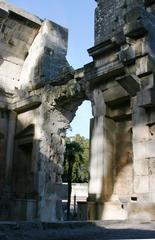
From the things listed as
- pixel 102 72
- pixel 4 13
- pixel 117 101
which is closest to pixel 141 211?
pixel 117 101

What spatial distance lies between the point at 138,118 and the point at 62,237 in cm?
338

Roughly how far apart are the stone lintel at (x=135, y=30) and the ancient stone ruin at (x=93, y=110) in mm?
19

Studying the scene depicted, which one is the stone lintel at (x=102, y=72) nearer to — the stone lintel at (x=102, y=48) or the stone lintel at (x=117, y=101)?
the stone lintel at (x=102, y=48)

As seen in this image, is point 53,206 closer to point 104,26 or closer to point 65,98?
point 65,98

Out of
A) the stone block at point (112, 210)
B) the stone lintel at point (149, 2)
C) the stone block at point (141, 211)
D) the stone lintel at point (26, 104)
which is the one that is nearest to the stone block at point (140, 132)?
the stone block at point (141, 211)

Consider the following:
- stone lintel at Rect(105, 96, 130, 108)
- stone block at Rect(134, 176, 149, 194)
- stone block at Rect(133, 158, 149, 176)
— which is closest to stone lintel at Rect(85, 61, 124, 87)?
stone lintel at Rect(105, 96, 130, 108)

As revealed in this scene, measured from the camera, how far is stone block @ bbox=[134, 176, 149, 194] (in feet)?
19.9

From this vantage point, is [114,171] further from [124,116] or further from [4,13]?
[4,13]

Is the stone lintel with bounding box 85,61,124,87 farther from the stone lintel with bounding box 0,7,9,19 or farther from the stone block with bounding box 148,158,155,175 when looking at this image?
the stone lintel with bounding box 0,7,9,19

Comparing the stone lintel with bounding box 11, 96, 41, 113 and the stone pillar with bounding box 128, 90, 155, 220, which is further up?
the stone lintel with bounding box 11, 96, 41, 113

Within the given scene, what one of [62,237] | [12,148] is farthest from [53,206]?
[62,237]

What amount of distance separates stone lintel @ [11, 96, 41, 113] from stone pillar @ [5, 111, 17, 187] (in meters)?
0.30

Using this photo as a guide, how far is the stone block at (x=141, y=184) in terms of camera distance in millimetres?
6066

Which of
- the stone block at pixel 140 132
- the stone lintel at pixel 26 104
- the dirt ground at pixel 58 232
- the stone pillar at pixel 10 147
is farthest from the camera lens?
the stone pillar at pixel 10 147
